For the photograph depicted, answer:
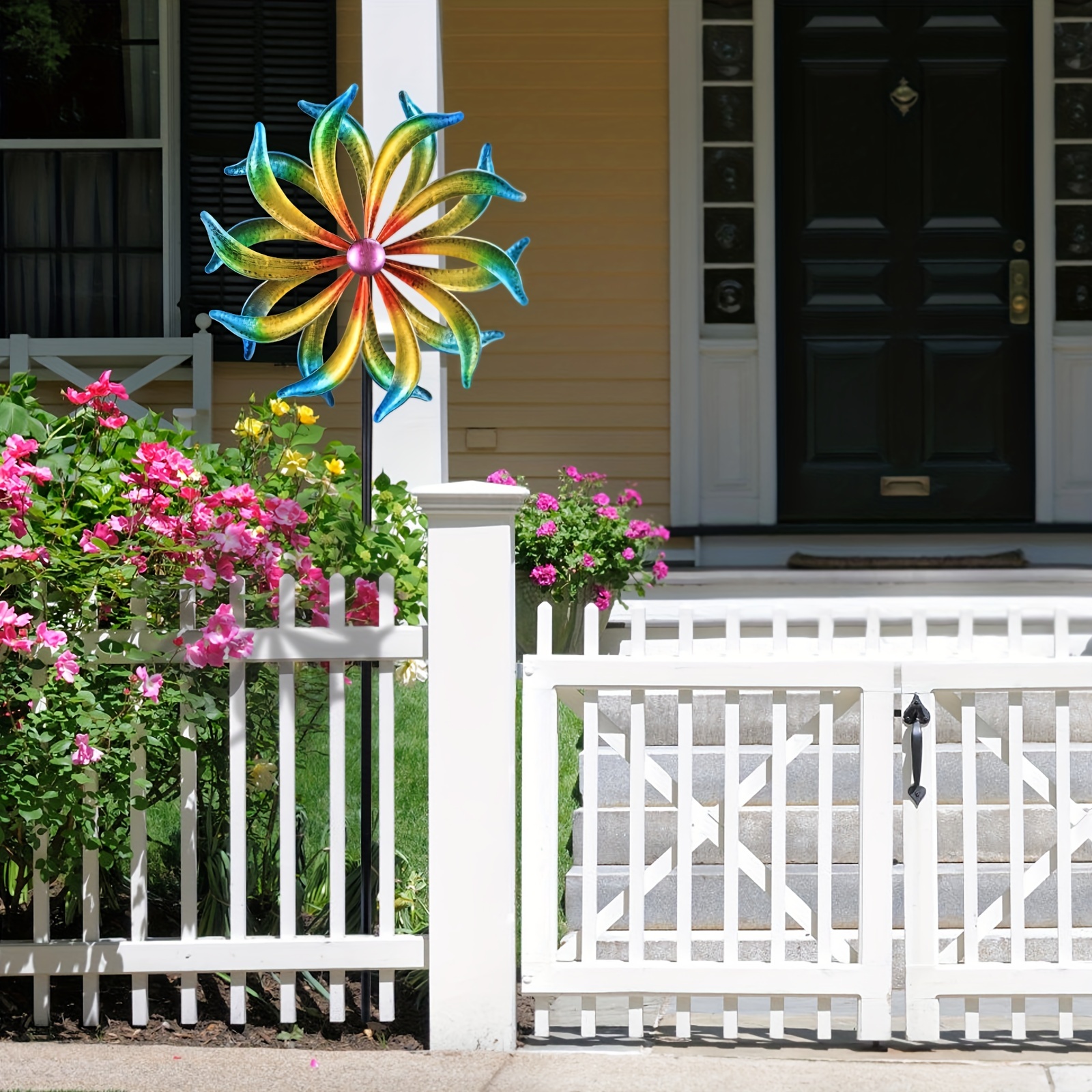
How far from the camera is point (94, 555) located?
317 cm

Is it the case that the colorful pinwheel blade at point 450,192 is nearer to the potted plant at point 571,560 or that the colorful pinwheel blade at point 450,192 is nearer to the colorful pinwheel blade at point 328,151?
the colorful pinwheel blade at point 328,151

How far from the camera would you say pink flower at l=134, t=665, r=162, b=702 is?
3.13 meters

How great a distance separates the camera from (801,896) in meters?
3.93

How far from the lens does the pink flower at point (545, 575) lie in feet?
17.9

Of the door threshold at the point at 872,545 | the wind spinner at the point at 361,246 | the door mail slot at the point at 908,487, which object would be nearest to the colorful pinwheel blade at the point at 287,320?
the wind spinner at the point at 361,246

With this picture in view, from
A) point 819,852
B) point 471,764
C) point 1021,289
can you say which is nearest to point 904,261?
point 1021,289

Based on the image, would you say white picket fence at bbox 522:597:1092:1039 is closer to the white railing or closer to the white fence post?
the white fence post

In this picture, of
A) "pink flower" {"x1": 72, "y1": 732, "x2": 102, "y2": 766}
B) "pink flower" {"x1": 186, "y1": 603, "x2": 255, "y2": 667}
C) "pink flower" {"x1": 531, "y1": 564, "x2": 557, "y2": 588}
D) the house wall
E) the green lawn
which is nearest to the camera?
"pink flower" {"x1": 72, "y1": 732, "x2": 102, "y2": 766}

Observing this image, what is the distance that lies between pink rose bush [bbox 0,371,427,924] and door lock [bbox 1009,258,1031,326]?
416 cm

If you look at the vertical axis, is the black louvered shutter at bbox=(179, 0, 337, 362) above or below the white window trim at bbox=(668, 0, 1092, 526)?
above

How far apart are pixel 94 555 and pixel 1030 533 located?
4616 mm

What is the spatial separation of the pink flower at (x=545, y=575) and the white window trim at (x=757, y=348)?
1.28 metres

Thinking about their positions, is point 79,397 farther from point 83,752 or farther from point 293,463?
point 83,752

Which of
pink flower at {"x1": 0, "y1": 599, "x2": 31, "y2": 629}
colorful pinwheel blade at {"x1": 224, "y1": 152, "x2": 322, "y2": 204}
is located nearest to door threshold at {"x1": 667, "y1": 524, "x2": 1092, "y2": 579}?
colorful pinwheel blade at {"x1": 224, "y1": 152, "x2": 322, "y2": 204}
